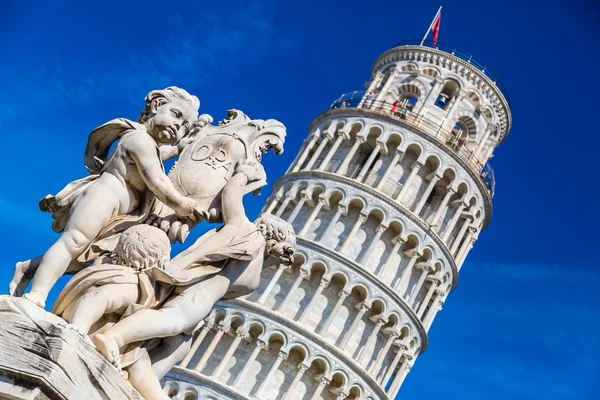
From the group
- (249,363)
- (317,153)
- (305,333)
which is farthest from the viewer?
(317,153)

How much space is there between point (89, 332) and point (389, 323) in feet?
95.8

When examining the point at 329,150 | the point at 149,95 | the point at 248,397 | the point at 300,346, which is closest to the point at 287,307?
the point at 300,346

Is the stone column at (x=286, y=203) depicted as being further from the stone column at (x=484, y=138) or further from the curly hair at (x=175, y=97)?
the curly hair at (x=175, y=97)

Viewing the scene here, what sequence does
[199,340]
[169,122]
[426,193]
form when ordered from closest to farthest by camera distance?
1. [169,122]
2. [199,340]
3. [426,193]

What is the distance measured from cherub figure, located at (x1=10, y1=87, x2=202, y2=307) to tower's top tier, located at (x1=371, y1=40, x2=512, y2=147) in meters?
32.6

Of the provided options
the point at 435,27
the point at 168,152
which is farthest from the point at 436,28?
the point at 168,152

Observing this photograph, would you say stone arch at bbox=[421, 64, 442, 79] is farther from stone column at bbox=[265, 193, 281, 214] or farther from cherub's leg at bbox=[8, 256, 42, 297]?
cherub's leg at bbox=[8, 256, 42, 297]

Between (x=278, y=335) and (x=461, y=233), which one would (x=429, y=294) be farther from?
(x=278, y=335)

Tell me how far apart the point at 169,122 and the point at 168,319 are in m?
1.22

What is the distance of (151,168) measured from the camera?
5.08m

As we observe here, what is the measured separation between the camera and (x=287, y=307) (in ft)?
105

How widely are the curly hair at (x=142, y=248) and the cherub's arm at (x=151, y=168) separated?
239mm

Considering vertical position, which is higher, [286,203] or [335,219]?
[286,203]

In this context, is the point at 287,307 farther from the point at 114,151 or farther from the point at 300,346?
the point at 114,151
